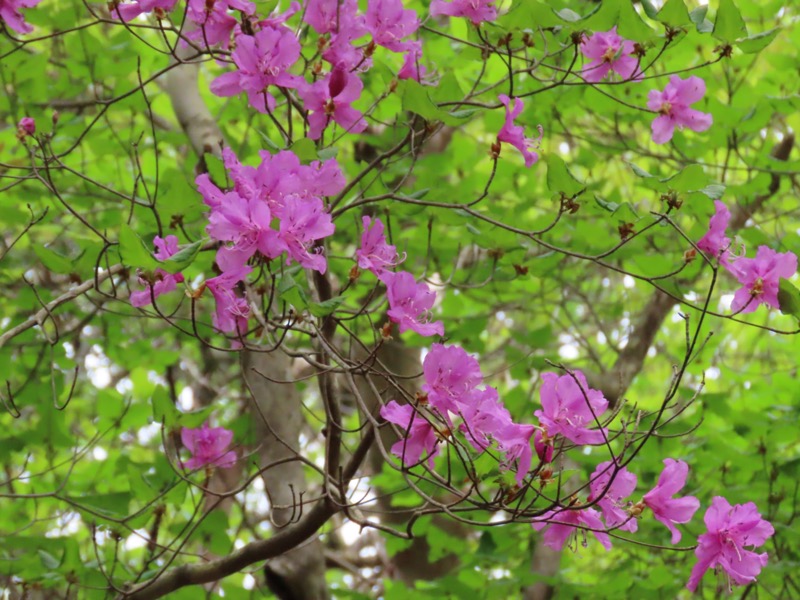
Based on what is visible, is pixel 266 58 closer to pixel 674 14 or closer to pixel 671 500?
pixel 674 14

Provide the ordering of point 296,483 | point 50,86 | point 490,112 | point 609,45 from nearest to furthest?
point 609,45
point 490,112
point 296,483
point 50,86

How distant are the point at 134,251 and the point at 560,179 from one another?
680 millimetres

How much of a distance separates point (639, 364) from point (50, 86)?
1.97m

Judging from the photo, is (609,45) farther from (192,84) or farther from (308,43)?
(192,84)

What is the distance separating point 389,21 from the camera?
1702 millimetres

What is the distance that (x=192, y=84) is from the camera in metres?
2.98

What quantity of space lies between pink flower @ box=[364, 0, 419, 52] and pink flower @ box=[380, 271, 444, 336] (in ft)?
1.53

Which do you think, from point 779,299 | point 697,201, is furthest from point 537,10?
point 779,299

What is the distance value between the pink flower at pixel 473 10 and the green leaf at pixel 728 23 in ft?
1.29

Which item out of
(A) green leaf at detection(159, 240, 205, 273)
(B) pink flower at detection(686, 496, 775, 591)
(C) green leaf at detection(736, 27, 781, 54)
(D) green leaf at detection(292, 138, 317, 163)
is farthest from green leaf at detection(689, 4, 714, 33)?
(A) green leaf at detection(159, 240, 205, 273)

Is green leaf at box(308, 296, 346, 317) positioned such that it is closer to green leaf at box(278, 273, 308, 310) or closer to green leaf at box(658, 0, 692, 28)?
green leaf at box(278, 273, 308, 310)

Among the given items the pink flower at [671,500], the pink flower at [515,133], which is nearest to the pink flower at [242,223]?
the pink flower at [515,133]

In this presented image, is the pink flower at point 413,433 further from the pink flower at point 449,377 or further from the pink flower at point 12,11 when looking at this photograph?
the pink flower at point 12,11

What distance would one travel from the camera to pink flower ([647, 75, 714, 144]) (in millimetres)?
1911
